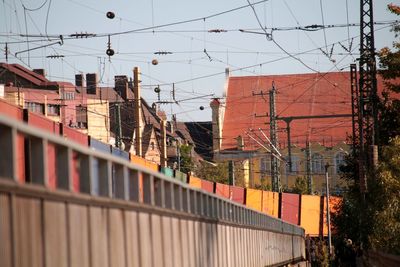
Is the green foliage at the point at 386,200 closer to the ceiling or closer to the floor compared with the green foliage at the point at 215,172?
closer to the ceiling

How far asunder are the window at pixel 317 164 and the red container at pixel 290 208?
5726cm

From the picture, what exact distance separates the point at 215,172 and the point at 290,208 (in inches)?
1505

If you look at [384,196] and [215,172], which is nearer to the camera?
[384,196]

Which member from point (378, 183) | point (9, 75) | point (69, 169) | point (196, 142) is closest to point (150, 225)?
point (69, 169)

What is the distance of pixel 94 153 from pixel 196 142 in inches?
6052

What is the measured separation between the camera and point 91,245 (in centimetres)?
895

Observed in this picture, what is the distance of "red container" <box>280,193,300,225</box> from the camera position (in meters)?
72.2

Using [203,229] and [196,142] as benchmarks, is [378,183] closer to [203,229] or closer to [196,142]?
[203,229]

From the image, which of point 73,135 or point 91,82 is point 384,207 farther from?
point 91,82

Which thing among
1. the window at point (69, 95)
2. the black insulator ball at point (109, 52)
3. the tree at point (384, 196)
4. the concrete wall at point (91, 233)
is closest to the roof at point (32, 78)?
the window at point (69, 95)

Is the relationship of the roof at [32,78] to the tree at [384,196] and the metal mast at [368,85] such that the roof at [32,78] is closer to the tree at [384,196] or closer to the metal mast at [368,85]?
the tree at [384,196]

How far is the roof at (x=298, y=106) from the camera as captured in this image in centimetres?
12656

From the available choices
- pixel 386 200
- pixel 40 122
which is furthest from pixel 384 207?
pixel 40 122

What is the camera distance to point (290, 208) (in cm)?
7344
